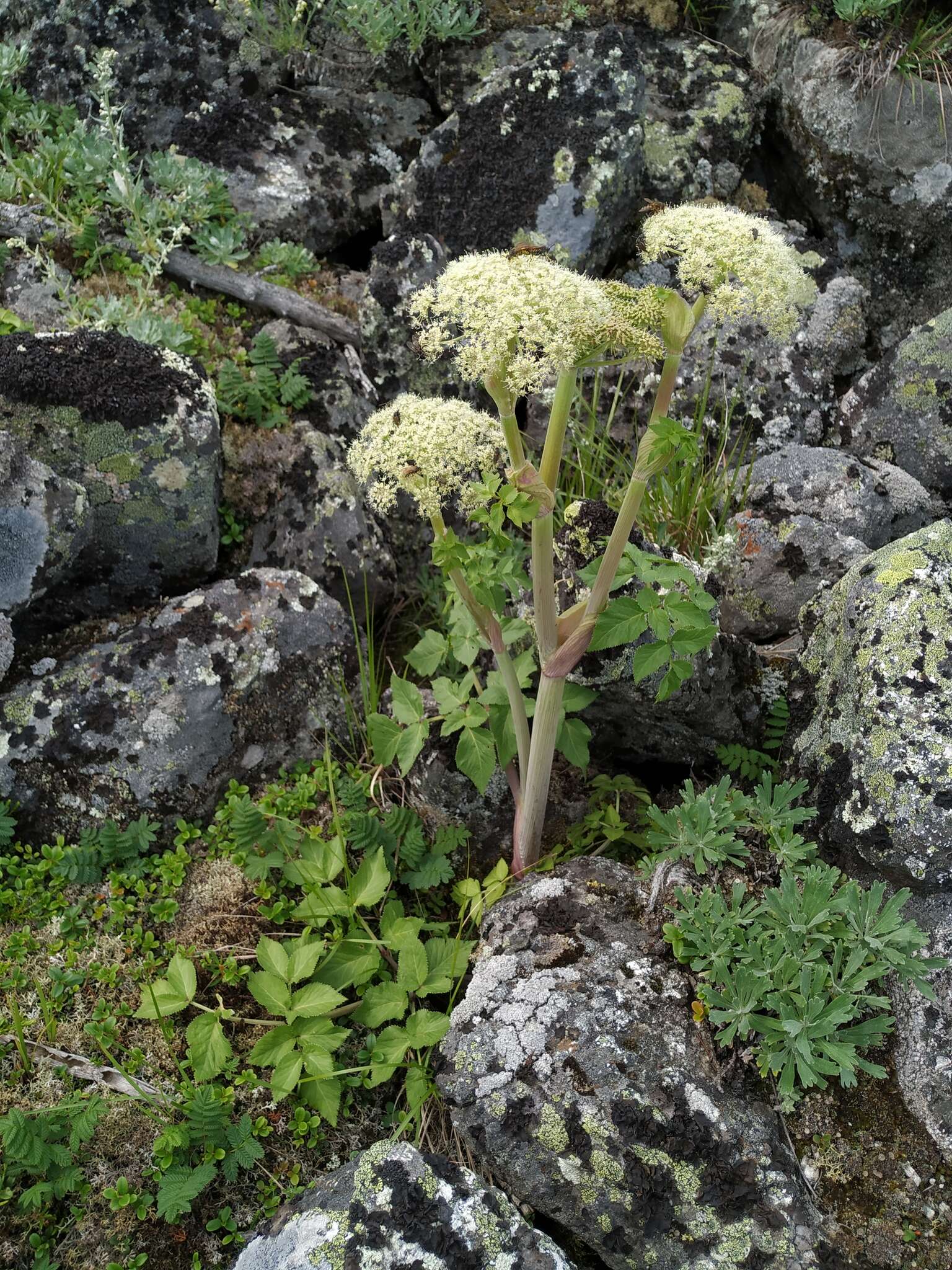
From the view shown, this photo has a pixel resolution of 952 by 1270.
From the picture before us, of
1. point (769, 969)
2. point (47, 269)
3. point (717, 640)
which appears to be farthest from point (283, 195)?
point (769, 969)

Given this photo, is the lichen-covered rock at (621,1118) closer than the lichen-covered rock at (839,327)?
Yes

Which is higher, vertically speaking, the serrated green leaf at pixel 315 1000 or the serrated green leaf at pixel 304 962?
the serrated green leaf at pixel 304 962

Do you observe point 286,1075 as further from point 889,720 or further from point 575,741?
point 889,720

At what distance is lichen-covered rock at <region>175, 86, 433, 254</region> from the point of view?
6.67 meters

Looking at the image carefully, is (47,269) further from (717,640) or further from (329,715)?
(717,640)

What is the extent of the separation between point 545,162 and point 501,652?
4.00 metres

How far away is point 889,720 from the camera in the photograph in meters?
3.56

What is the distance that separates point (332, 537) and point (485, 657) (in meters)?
1.25

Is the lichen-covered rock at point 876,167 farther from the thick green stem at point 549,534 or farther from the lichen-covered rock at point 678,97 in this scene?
the thick green stem at point 549,534

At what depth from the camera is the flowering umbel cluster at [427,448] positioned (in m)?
3.14

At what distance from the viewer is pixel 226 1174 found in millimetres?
3248

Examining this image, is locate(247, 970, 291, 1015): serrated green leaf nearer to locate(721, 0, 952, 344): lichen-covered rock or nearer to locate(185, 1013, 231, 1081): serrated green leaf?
locate(185, 1013, 231, 1081): serrated green leaf

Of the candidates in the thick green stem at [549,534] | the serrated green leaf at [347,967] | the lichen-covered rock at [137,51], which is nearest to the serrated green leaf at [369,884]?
the serrated green leaf at [347,967]

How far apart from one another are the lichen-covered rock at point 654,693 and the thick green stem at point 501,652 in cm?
48
